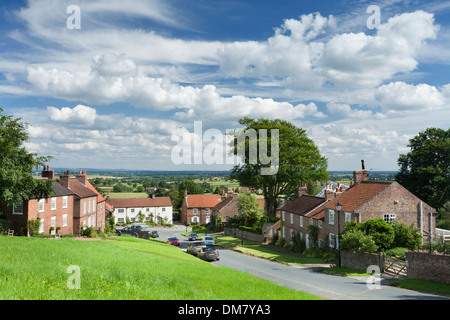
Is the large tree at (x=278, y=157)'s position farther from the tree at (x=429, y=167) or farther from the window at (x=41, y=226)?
the window at (x=41, y=226)

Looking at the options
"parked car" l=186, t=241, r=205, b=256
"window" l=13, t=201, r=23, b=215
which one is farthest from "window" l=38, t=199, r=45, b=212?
"parked car" l=186, t=241, r=205, b=256

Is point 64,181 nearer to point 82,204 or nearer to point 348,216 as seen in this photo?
point 82,204

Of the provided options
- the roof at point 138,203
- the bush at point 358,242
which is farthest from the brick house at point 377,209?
the roof at point 138,203

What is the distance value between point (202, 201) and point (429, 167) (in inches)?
2382

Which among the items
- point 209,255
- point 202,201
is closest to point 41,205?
point 209,255

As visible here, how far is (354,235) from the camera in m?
→ 30.5

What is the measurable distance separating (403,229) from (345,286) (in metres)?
12.0

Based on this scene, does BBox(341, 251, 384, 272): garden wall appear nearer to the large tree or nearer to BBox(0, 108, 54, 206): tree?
the large tree

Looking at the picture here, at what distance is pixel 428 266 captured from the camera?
2488cm

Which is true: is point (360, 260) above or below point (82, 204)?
below

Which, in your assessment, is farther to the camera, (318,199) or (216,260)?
(318,199)
